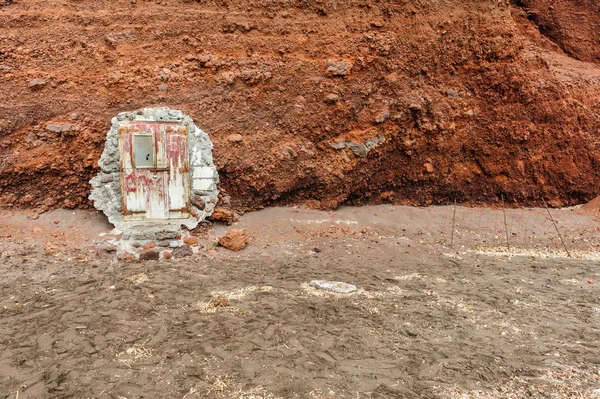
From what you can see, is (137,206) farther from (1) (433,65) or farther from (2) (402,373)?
(1) (433,65)

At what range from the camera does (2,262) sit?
568 centimetres

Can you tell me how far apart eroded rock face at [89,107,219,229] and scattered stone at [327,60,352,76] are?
2.57m

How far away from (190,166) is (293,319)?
364 centimetres

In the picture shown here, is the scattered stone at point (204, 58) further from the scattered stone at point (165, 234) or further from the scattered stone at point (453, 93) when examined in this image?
the scattered stone at point (453, 93)

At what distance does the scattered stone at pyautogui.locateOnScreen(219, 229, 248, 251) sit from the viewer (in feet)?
21.8

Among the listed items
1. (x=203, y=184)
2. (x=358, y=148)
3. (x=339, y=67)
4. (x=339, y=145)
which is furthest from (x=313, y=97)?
(x=203, y=184)

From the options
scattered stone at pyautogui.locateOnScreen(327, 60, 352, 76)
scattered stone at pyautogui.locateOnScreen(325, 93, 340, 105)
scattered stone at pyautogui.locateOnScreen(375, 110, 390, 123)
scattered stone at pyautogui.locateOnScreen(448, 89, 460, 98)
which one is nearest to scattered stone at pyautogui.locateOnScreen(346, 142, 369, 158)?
scattered stone at pyautogui.locateOnScreen(375, 110, 390, 123)

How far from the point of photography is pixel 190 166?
23.3 feet

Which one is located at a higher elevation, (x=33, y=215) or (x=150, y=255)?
(x=33, y=215)

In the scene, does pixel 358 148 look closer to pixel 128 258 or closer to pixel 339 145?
pixel 339 145

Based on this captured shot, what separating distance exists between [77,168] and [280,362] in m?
5.24

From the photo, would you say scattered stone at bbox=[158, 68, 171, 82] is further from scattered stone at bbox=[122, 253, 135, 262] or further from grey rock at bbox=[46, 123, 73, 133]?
scattered stone at bbox=[122, 253, 135, 262]

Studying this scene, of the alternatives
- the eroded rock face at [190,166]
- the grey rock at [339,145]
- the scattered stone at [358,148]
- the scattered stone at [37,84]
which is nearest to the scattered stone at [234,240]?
the eroded rock face at [190,166]

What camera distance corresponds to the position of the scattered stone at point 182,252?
20.8ft
